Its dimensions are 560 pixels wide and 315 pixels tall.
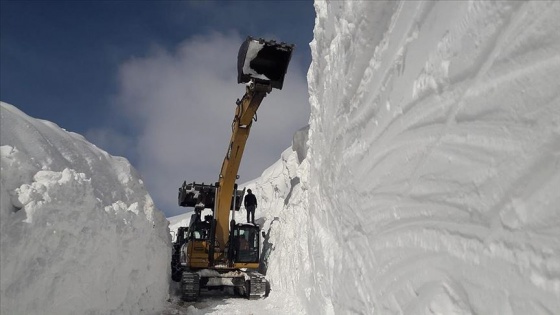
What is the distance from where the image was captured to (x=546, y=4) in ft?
5.98

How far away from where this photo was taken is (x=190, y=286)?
961cm

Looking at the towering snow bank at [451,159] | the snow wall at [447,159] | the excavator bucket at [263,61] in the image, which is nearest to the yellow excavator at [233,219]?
the excavator bucket at [263,61]

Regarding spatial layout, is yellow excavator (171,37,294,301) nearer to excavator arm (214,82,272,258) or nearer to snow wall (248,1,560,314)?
excavator arm (214,82,272,258)

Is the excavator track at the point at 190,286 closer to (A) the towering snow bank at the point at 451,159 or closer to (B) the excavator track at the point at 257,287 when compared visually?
(B) the excavator track at the point at 257,287

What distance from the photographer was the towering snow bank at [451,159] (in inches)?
71.1

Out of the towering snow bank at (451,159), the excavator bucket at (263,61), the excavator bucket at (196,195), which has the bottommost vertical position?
the towering snow bank at (451,159)

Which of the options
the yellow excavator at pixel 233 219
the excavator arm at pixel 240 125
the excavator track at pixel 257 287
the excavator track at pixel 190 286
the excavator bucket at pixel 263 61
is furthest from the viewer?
the excavator track at pixel 257 287

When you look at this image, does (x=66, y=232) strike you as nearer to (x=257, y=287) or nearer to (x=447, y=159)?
(x=257, y=287)

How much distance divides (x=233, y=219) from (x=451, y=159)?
8.63 meters

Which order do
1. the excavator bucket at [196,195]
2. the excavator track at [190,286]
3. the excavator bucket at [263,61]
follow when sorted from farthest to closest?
the excavator bucket at [196,195], the excavator track at [190,286], the excavator bucket at [263,61]

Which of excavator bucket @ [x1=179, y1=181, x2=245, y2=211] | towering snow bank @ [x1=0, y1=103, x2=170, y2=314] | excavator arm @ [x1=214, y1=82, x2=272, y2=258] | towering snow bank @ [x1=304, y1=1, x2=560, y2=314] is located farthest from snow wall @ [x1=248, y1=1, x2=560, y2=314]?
excavator bucket @ [x1=179, y1=181, x2=245, y2=211]

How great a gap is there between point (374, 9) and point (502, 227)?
7.85ft

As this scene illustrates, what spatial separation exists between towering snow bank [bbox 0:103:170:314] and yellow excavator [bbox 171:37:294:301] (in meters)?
1.71

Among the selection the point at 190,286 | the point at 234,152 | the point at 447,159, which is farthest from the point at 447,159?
the point at 190,286
